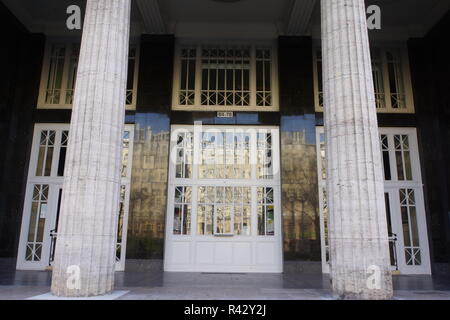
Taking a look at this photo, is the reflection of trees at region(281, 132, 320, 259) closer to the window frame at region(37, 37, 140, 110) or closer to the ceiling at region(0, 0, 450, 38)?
the ceiling at region(0, 0, 450, 38)

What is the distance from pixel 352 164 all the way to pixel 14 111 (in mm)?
11272

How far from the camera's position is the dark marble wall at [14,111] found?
38.2 feet

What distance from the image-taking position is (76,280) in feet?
20.5

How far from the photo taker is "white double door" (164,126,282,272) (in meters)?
11.6

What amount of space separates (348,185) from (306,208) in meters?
5.08

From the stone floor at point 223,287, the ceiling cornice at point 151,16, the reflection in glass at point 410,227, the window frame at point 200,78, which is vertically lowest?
the stone floor at point 223,287

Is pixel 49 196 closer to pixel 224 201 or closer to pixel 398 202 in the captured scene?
pixel 224 201

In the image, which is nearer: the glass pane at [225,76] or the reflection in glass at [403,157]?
the reflection in glass at [403,157]

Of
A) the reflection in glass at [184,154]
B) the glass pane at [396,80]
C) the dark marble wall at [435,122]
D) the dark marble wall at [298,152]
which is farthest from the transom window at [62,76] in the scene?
the dark marble wall at [435,122]

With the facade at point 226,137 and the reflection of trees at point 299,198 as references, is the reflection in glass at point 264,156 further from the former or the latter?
the reflection of trees at point 299,198

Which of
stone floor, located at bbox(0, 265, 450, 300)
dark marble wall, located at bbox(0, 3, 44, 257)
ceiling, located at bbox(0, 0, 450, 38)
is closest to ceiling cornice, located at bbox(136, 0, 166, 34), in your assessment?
ceiling, located at bbox(0, 0, 450, 38)

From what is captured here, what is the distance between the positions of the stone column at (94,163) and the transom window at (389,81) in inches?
301
